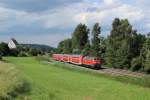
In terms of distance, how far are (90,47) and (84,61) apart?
35.8 m

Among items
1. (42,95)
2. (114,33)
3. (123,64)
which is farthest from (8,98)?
(114,33)

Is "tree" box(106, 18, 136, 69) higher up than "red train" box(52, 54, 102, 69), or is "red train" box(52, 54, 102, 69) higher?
"tree" box(106, 18, 136, 69)

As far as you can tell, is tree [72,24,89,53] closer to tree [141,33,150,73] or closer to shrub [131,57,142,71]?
tree [141,33,150,73]

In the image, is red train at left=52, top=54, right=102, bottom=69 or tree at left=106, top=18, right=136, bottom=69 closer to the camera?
red train at left=52, top=54, right=102, bottom=69

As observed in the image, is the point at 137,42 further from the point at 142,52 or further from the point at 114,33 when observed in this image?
the point at 114,33

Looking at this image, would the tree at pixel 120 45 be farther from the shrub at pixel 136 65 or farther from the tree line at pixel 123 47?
the shrub at pixel 136 65

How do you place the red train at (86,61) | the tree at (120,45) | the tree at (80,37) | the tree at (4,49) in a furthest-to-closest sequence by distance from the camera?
the tree at (4,49), the tree at (80,37), the tree at (120,45), the red train at (86,61)

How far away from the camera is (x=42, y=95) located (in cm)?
2692

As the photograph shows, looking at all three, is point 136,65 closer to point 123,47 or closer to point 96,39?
point 123,47

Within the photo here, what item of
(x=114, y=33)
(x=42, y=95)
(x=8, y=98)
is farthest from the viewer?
(x=114, y=33)

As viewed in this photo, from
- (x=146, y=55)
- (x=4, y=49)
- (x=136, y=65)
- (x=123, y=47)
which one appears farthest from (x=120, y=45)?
(x=4, y=49)

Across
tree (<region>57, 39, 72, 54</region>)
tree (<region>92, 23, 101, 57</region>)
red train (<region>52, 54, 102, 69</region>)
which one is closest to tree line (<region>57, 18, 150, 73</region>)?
tree (<region>92, 23, 101, 57</region>)

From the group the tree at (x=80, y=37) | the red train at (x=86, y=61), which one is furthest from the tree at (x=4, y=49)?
the red train at (x=86, y=61)

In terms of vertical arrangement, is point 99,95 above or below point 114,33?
below
